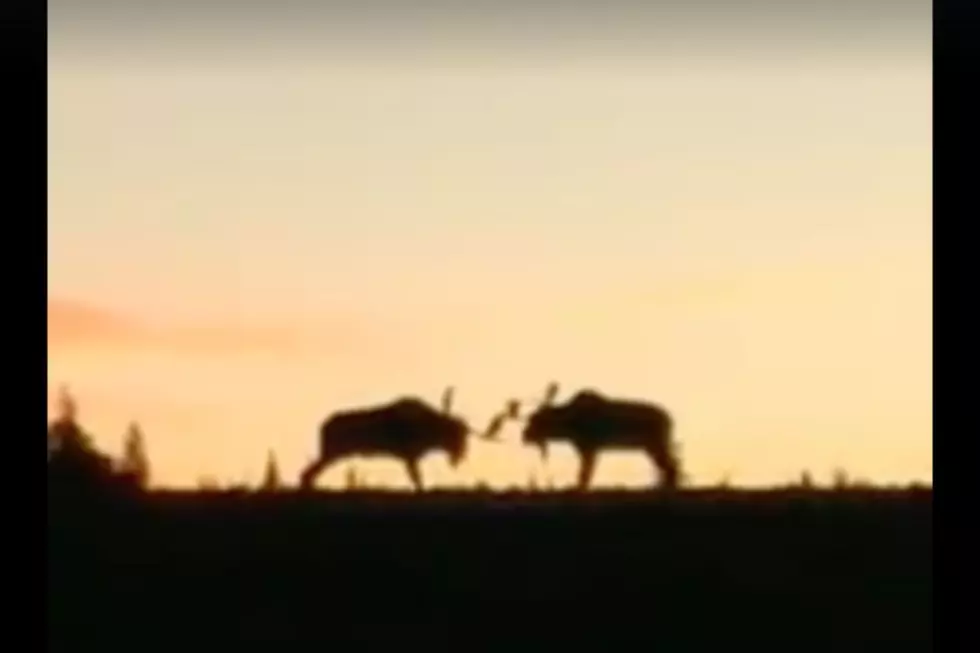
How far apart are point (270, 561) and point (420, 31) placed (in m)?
0.53

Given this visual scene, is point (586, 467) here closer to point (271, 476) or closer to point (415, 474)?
point (415, 474)

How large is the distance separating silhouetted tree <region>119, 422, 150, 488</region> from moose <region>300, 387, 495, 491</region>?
16 centimetres

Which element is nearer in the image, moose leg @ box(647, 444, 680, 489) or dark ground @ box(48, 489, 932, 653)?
dark ground @ box(48, 489, 932, 653)

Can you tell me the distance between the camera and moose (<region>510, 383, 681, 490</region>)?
1.51 m

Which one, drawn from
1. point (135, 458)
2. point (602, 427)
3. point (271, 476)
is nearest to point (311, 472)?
point (271, 476)

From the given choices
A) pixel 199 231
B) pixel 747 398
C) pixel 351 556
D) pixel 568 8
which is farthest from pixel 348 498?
pixel 568 8

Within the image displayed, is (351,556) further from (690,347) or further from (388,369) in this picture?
(690,347)

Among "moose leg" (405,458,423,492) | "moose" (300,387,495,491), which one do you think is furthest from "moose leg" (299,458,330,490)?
"moose leg" (405,458,423,492)

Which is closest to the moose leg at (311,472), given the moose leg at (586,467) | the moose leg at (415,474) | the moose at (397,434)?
the moose at (397,434)

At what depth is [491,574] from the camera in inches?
58.1

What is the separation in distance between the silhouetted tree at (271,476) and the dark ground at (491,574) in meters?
0.01

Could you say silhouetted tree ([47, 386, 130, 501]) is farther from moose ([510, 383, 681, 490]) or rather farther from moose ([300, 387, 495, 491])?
moose ([510, 383, 681, 490])

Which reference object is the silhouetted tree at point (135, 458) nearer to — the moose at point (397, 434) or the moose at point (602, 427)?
the moose at point (397, 434)
